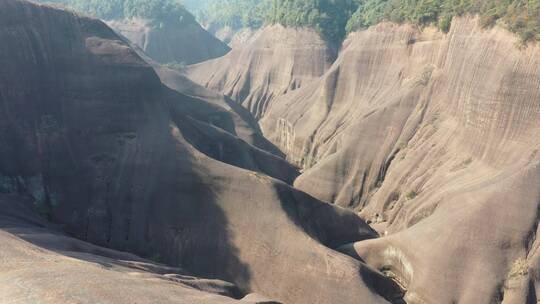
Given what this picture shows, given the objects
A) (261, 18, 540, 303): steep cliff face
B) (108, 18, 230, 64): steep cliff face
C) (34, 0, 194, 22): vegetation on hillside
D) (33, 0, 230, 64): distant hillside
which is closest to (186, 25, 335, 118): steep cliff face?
(261, 18, 540, 303): steep cliff face

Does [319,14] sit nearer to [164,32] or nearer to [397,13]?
[397,13]

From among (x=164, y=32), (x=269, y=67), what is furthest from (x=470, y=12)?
(x=164, y=32)

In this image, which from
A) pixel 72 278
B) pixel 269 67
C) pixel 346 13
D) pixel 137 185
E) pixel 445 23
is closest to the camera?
pixel 72 278

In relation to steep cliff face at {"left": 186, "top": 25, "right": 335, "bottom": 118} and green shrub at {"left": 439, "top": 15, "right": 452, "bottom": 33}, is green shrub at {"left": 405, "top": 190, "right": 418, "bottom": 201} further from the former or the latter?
steep cliff face at {"left": 186, "top": 25, "right": 335, "bottom": 118}

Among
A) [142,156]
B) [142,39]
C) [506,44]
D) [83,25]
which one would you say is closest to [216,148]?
[142,156]

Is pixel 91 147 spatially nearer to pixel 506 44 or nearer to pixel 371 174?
pixel 371 174

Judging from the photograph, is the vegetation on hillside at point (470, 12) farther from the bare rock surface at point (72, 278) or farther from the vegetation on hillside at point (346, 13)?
the bare rock surface at point (72, 278)

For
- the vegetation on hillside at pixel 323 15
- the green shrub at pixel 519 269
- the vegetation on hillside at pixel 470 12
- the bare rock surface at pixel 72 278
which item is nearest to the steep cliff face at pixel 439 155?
the green shrub at pixel 519 269
